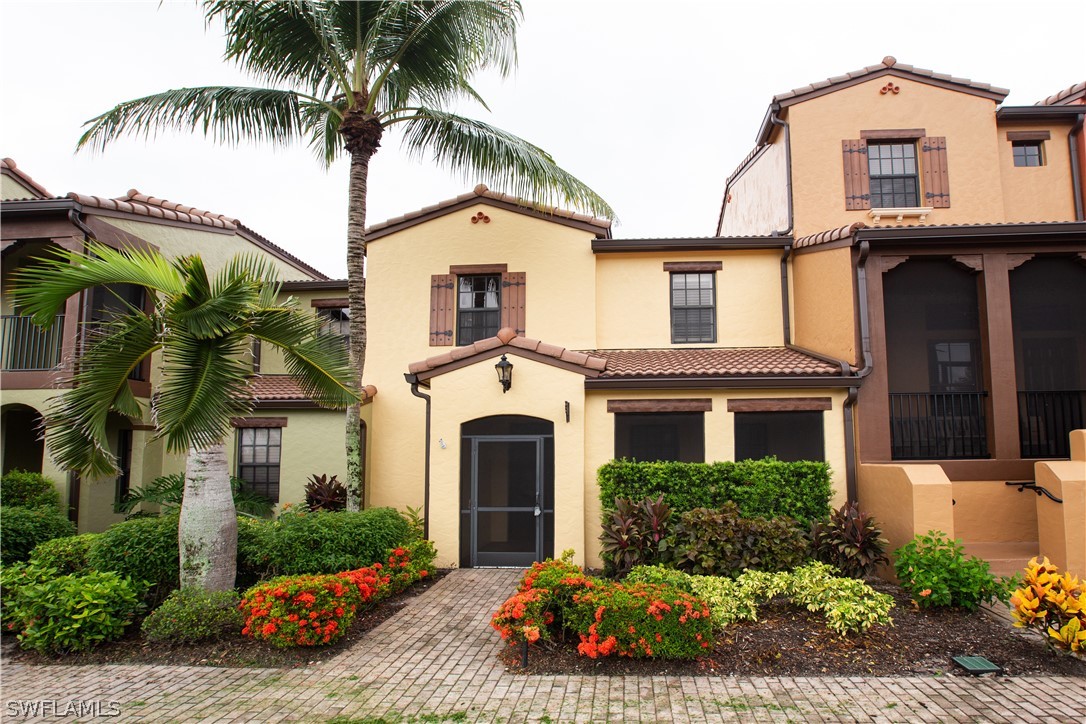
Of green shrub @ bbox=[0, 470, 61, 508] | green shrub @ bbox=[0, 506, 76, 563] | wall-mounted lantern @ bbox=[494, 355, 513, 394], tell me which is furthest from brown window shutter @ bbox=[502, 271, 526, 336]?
green shrub @ bbox=[0, 470, 61, 508]

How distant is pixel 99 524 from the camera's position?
12.3m

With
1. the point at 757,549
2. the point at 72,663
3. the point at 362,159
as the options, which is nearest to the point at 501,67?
the point at 362,159

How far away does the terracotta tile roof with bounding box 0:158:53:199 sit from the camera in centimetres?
1366

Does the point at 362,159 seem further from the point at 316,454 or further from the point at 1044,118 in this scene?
the point at 1044,118

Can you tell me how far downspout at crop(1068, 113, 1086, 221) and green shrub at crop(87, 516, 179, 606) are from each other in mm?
17796

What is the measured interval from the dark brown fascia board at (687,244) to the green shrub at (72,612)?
9.79 meters

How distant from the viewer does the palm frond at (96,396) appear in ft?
23.4

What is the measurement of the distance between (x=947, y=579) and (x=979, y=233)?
603 centimetres

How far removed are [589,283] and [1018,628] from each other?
873 centimetres

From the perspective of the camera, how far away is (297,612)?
21.9ft

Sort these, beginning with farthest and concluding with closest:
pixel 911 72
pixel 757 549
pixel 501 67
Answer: pixel 911 72 → pixel 501 67 → pixel 757 549

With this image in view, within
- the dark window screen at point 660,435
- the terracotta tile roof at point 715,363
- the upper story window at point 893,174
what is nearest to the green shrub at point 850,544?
the dark window screen at point 660,435

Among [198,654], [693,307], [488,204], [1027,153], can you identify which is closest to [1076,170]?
[1027,153]

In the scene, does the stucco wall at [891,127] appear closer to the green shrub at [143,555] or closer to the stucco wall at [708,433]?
the stucco wall at [708,433]
